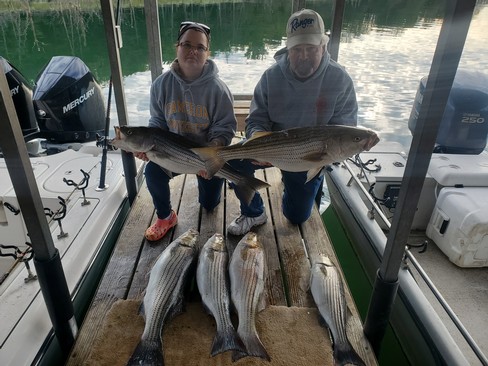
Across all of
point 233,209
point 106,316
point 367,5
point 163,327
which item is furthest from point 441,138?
point 367,5

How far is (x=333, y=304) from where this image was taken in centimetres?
215

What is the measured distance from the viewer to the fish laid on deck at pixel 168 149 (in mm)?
2518

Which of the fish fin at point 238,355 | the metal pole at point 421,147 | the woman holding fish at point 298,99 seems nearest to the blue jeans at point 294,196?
the woman holding fish at point 298,99

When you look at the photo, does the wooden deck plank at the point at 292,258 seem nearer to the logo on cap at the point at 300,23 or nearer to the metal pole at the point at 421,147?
the metal pole at the point at 421,147

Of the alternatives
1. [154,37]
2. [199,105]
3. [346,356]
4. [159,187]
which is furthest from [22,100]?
[346,356]

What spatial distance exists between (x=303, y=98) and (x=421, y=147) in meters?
1.37

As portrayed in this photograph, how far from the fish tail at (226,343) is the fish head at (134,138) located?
1335 millimetres

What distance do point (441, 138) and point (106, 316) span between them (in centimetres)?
320

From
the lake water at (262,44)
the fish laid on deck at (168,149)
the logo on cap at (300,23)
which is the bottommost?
the lake water at (262,44)

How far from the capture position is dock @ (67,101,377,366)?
2.17m

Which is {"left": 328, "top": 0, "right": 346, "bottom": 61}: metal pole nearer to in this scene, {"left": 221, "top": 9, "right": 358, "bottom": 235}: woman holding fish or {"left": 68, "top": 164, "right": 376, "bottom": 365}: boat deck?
{"left": 221, "top": 9, "right": 358, "bottom": 235}: woman holding fish

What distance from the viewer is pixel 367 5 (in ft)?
63.0

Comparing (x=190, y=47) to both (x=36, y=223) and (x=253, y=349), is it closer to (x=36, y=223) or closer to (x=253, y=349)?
(x=36, y=223)

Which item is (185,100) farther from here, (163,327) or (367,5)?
(367,5)
